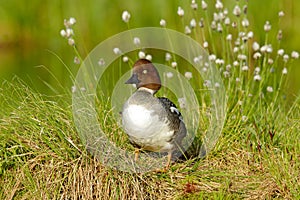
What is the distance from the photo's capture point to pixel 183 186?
3.85 meters

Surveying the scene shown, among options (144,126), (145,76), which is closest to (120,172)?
(144,126)

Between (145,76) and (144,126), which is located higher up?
(145,76)

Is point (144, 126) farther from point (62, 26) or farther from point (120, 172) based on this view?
point (62, 26)

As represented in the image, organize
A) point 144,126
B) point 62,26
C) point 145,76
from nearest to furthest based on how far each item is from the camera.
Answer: point 144,126 → point 145,76 → point 62,26

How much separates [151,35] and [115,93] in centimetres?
409

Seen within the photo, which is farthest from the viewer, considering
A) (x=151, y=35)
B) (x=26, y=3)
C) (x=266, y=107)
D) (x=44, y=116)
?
(x=26, y=3)

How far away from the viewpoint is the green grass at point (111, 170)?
12.3ft

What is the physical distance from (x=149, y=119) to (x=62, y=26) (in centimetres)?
564

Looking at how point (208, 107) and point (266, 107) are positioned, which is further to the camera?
point (266, 107)

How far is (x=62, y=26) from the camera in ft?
30.2

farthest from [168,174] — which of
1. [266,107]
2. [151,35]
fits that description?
[151,35]

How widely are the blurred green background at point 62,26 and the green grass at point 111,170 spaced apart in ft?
11.8

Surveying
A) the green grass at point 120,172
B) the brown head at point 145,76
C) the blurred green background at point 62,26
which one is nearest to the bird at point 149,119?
the brown head at point 145,76

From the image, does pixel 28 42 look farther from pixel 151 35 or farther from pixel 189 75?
pixel 189 75
